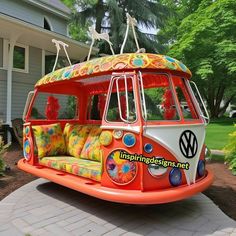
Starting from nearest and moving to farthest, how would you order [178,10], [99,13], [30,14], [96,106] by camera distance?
[96,106], [30,14], [99,13], [178,10]

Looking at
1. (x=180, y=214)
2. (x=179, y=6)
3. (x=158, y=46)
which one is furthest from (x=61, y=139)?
(x=179, y=6)

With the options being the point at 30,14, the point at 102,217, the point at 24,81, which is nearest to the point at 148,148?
the point at 102,217

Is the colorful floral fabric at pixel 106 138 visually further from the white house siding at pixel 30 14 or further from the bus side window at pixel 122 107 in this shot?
the white house siding at pixel 30 14

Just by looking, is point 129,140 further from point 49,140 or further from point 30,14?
point 30,14

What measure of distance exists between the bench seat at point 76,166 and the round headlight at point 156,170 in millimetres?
890

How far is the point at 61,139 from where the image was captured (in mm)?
7098

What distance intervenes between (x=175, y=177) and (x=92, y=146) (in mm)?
2286

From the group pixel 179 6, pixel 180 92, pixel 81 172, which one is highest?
pixel 179 6

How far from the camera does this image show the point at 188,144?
4.73m

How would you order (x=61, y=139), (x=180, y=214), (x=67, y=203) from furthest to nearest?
(x=61, y=139) < (x=67, y=203) < (x=180, y=214)

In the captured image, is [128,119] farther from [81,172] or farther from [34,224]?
[34,224]

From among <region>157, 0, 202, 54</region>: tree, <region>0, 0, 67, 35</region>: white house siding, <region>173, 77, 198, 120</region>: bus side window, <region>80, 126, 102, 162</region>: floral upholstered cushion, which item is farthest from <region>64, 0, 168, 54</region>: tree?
<region>173, 77, 198, 120</region>: bus side window

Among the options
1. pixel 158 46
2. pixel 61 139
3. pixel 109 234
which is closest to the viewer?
pixel 109 234

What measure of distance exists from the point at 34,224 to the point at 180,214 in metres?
2.20
